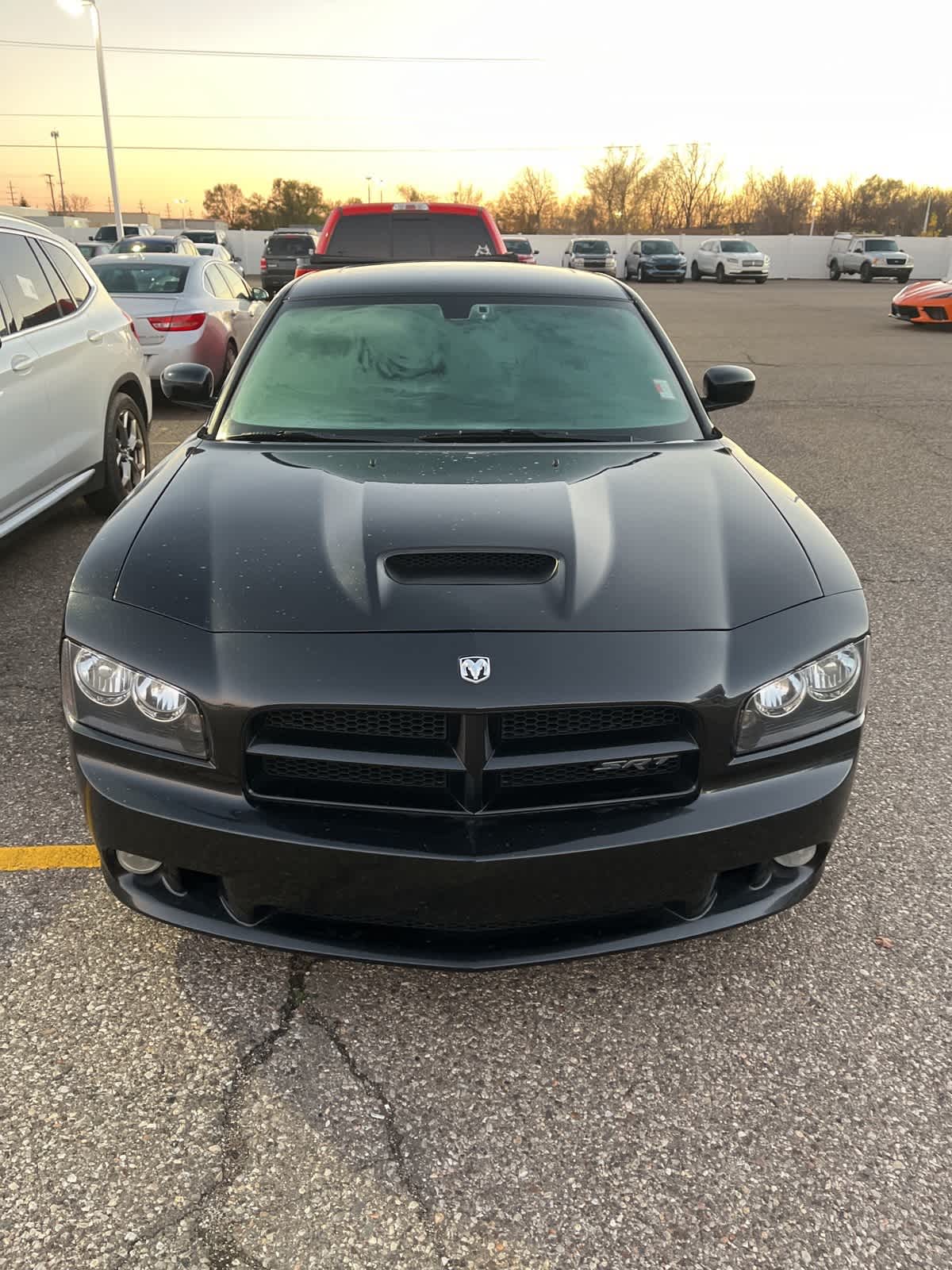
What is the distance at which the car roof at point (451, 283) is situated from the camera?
3.80 metres

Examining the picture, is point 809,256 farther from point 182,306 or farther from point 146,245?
point 182,306

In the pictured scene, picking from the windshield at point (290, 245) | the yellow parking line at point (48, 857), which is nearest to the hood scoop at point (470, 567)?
the yellow parking line at point (48, 857)

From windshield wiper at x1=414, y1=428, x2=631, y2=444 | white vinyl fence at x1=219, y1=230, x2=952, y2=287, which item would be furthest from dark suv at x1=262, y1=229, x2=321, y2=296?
windshield wiper at x1=414, y1=428, x2=631, y2=444

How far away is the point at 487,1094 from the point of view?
2.15 metres

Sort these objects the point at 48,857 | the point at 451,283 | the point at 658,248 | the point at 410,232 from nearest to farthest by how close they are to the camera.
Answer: the point at 48,857, the point at 451,283, the point at 410,232, the point at 658,248

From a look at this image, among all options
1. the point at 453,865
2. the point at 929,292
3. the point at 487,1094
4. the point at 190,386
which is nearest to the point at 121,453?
the point at 190,386

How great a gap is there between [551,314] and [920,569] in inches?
118

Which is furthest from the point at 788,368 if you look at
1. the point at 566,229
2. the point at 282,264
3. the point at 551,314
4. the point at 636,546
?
the point at 566,229

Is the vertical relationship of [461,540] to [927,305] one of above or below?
above

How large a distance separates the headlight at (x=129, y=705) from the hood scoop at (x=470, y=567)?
0.55 m

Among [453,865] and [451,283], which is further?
[451,283]

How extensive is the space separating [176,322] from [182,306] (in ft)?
0.81

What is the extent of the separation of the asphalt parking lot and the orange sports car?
18.5m

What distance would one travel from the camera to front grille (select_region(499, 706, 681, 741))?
2.10 m
